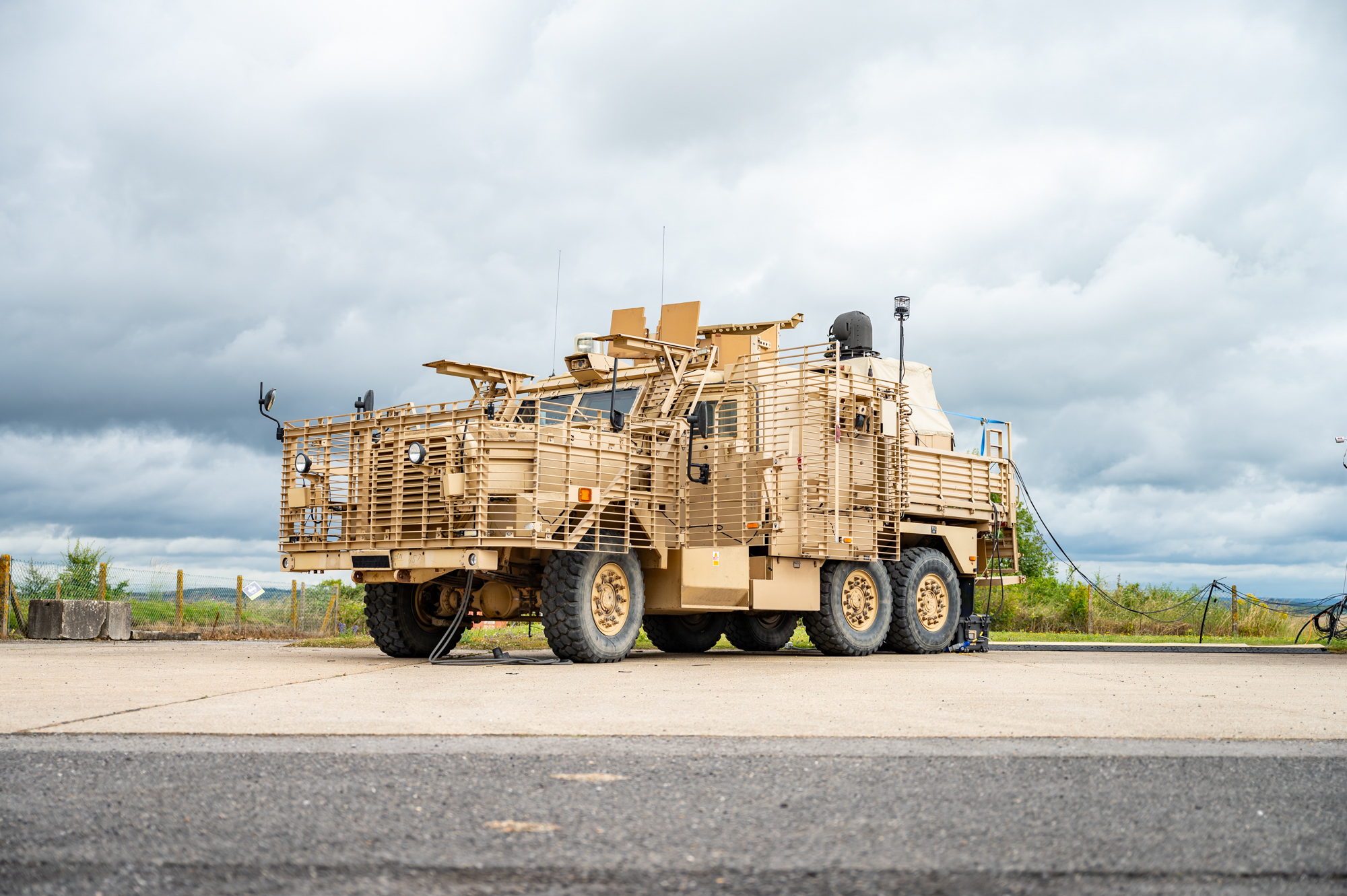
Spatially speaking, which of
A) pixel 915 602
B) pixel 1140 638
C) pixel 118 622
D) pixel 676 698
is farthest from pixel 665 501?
pixel 1140 638

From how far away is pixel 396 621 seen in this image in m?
14.5

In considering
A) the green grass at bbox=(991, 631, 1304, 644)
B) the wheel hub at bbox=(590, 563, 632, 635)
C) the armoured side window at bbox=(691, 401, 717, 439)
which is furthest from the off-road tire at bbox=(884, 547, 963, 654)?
the green grass at bbox=(991, 631, 1304, 644)

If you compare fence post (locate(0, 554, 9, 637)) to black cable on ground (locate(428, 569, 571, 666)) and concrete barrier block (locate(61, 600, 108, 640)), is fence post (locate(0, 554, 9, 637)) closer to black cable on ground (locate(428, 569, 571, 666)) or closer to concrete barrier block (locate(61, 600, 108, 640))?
concrete barrier block (locate(61, 600, 108, 640))

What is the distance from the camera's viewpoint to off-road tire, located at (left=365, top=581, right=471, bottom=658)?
1455 cm

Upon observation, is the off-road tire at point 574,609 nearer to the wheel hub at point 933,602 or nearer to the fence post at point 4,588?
the wheel hub at point 933,602

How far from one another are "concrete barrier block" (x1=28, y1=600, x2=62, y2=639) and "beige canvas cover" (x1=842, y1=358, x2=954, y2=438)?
13.7 metres

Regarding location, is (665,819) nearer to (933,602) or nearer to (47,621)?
(933,602)

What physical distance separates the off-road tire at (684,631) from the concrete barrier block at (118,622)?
30.6 ft

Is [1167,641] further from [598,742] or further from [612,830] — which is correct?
[612,830]

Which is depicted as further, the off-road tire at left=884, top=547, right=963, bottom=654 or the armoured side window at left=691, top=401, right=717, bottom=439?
the off-road tire at left=884, top=547, right=963, bottom=654

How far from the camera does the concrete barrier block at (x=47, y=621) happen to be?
65.5ft

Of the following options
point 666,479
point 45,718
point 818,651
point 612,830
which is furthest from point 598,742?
point 818,651

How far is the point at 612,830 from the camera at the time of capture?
4.18m

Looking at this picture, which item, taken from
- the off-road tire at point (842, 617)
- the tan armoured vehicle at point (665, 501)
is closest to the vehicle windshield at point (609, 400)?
the tan armoured vehicle at point (665, 501)
